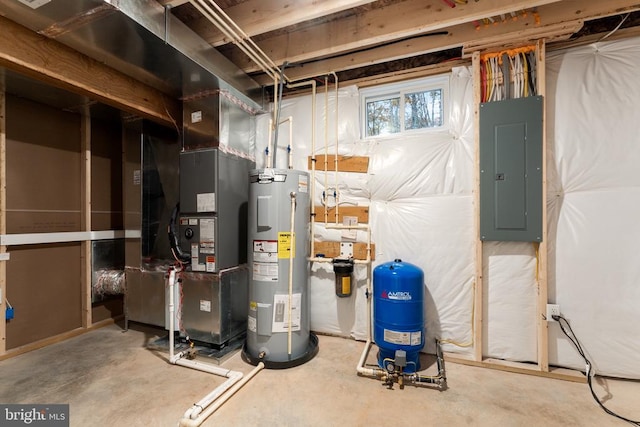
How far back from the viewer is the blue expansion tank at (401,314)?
213 cm

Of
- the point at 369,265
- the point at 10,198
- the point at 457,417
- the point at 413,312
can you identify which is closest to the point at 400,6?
the point at 369,265

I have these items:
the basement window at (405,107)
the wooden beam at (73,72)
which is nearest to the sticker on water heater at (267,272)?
the basement window at (405,107)

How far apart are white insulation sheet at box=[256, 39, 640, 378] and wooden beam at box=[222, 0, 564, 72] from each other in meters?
0.50

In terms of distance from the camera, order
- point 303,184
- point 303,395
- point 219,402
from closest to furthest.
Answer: point 219,402, point 303,395, point 303,184

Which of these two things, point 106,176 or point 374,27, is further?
point 106,176

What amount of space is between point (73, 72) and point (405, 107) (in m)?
2.75

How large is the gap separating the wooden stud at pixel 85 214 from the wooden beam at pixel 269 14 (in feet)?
5.85

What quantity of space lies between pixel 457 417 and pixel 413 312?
0.67 meters

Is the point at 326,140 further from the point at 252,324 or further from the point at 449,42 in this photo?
the point at 252,324

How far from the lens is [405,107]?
2.70 m

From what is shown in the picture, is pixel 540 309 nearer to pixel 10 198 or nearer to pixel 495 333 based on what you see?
pixel 495 333

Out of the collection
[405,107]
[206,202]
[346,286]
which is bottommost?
[346,286]

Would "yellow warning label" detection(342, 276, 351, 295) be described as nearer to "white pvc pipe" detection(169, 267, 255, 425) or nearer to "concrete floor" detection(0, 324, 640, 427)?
"concrete floor" detection(0, 324, 640, 427)

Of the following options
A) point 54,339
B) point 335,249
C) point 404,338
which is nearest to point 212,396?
point 404,338
